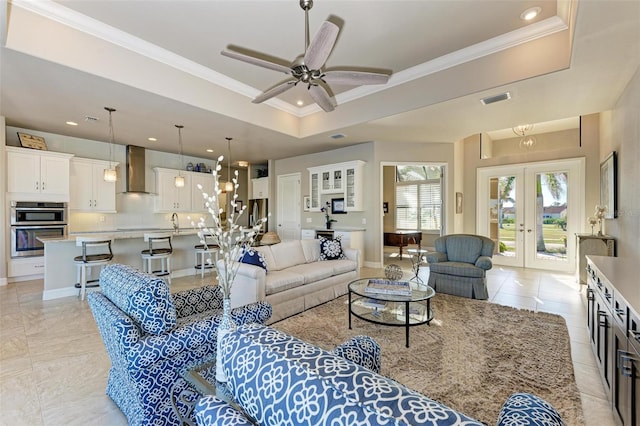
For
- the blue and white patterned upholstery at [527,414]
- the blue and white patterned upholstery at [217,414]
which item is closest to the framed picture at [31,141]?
the blue and white patterned upholstery at [217,414]

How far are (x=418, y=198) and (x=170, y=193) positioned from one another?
7589 millimetres

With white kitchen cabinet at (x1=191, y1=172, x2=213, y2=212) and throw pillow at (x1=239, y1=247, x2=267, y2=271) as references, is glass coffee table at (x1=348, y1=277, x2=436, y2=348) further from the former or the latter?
white kitchen cabinet at (x1=191, y1=172, x2=213, y2=212)

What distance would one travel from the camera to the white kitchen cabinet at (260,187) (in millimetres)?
8906

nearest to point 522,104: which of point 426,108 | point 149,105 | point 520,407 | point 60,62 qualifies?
point 426,108

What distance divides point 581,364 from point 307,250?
3.28 m

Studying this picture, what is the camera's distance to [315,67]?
8.77 feet

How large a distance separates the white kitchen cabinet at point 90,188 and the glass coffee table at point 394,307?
6.10 m

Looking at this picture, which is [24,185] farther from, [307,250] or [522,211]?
[522,211]

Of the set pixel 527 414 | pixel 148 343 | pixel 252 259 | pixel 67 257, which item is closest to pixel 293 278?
pixel 252 259

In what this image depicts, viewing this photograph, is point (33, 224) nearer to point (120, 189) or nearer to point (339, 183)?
point (120, 189)

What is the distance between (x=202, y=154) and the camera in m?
8.03

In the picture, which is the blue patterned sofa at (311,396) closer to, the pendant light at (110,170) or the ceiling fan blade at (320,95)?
the ceiling fan blade at (320,95)

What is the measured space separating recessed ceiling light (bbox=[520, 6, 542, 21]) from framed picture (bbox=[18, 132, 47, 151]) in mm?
8103

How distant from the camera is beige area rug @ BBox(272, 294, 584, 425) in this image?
2.01m
